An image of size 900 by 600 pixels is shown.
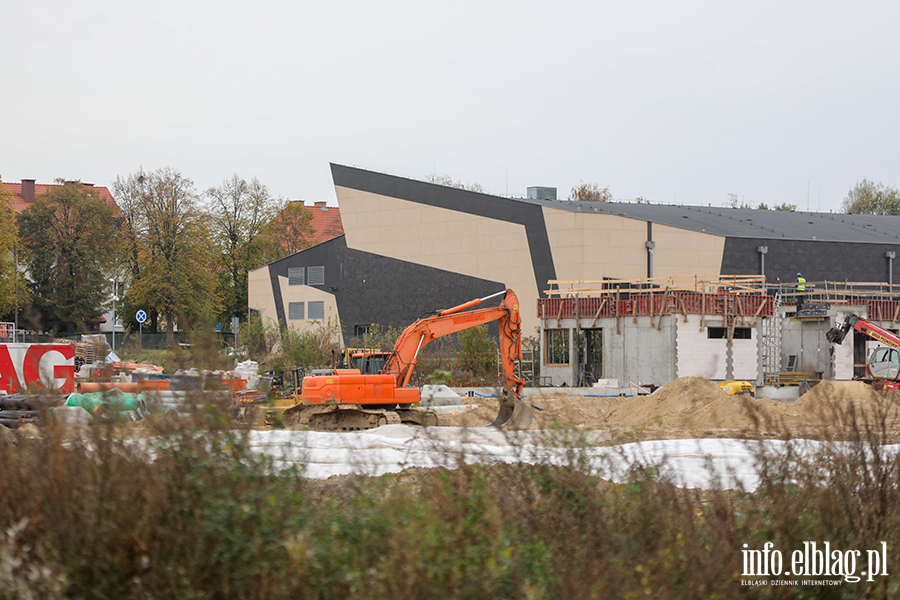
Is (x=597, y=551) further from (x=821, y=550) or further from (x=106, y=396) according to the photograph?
(x=106, y=396)

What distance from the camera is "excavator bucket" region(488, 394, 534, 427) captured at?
2058cm

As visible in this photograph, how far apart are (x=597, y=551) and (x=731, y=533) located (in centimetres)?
103

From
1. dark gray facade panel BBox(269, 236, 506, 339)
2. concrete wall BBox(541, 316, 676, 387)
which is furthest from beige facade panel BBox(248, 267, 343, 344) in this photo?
concrete wall BBox(541, 316, 676, 387)

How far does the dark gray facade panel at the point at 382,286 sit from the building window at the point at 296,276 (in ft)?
1.09

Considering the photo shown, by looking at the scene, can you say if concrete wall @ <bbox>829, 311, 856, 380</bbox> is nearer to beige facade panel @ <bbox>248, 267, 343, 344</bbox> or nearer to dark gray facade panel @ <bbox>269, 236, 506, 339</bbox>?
dark gray facade panel @ <bbox>269, 236, 506, 339</bbox>

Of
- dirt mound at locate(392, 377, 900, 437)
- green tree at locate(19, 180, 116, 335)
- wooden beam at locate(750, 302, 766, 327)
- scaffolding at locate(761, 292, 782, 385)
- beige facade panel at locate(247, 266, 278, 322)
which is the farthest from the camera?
green tree at locate(19, 180, 116, 335)

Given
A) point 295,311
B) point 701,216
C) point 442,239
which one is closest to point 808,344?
point 701,216

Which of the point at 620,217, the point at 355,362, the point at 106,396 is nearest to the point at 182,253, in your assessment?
the point at 620,217

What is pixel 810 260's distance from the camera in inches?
1954

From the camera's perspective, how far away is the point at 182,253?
197ft

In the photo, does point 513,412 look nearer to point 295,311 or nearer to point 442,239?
point 442,239

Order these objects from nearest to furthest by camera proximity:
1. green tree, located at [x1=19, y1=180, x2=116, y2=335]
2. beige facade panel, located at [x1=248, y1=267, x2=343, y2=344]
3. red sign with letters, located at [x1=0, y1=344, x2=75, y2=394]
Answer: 1. red sign with letters, located at [x1=0, y1=344, x2=75, y2=394]
2. beige facade panel, located at [x1=248, y1=267, x2=343, y2=344]
3. green tree, located at [x1=19, y1=180, x2=116, y2=335]

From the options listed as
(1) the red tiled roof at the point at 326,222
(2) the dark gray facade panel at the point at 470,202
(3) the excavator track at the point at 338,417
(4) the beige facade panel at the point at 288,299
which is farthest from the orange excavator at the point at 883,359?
(1) the red tiled roof at the point at 326,222

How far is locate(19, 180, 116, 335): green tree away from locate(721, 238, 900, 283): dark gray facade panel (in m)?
41.8
